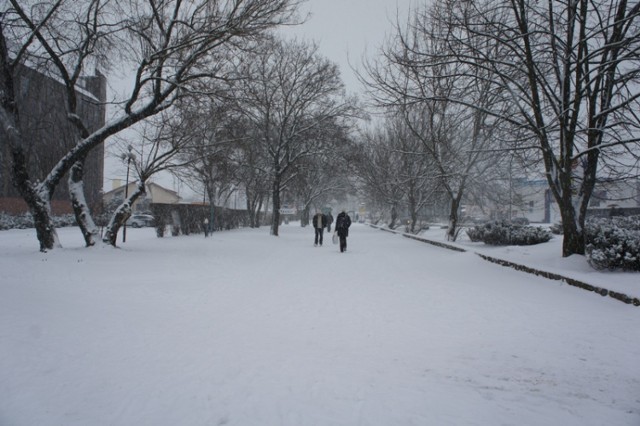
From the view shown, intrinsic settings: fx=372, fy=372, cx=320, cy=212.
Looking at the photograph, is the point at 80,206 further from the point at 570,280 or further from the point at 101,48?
the point at 570,280

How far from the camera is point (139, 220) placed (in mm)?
37875

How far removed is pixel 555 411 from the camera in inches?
112

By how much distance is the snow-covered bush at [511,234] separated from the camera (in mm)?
14875

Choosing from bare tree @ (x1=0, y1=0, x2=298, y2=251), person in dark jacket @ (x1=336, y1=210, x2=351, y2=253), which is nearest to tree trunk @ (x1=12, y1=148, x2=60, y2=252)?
bare tree @ (x1=0, y1=0, x2=298, y2=251)

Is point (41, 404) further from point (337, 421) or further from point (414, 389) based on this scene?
point (414, 389)

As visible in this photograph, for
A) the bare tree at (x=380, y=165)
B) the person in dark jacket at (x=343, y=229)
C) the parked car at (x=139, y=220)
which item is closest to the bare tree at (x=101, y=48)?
the person in dark jacket at (x=343, y=229)

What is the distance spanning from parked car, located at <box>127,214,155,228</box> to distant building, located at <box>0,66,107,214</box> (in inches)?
155

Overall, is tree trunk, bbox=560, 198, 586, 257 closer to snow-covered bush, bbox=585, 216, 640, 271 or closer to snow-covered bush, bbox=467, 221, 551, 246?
snow-covered bush, bbox=585, 216, 640, 271

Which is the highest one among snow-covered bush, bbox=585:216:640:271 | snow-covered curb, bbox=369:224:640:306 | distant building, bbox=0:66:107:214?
distant building, bbox=0:66:107:214

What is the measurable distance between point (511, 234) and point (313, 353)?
13891 mm

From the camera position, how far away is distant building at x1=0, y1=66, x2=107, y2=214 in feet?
45.7

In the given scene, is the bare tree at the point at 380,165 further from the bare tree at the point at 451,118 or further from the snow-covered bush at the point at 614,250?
the snow-covered bush at the point at 614,250

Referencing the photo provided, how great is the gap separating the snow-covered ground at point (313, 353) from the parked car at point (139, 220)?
3232cm

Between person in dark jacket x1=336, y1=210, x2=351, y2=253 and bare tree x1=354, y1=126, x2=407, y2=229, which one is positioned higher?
bare tree x1=354, y1=126, x2=407, y2=229
